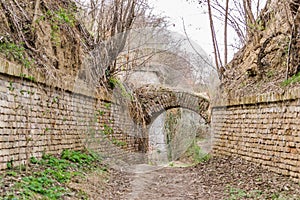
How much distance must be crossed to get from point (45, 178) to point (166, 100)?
10156mm

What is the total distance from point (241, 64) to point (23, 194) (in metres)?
8.87

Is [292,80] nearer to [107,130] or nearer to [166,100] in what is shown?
[107,130]

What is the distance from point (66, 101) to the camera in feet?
26.7

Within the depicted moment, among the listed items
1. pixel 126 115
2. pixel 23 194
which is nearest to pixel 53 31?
pixel 23 194

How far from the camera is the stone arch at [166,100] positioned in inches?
596

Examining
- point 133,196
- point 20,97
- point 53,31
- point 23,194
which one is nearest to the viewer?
point 23,194

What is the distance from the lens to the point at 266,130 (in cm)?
730

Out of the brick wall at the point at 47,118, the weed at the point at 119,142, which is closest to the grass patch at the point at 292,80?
the brick wall at the point at 47,118

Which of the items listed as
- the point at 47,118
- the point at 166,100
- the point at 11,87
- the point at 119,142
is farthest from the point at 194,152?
the point at 11,87

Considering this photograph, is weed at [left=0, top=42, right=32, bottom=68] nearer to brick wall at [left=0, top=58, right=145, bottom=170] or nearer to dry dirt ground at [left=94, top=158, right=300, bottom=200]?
brick wall at [left=0, top=58, right=145, bottom=170]

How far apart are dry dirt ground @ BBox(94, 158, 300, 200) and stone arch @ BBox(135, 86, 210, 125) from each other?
230 inches

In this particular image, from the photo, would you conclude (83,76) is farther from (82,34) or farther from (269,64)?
(269,64)

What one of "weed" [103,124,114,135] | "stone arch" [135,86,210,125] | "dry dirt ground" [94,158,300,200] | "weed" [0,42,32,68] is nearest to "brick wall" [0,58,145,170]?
→ "weed" [103,124,114,135]

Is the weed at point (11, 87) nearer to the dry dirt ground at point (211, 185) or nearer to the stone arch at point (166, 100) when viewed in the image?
the dry dirt ground at point (211, 185)
